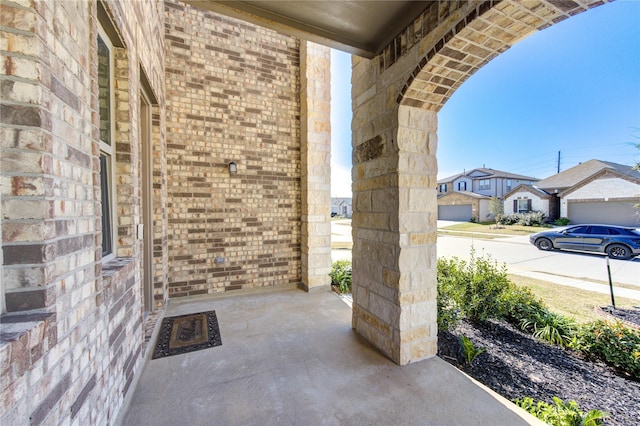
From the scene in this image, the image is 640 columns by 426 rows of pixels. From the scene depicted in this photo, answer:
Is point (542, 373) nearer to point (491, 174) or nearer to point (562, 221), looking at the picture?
point (562, 221)

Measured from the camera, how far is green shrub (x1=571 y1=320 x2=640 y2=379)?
2443 mm

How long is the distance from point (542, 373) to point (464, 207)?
2568 centimetres

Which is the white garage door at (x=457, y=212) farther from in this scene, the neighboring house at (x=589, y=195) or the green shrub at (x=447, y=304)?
the green shrub at (x=447, y=304)

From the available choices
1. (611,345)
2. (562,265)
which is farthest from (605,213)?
(611,345)

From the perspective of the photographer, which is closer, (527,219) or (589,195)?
(589,195)

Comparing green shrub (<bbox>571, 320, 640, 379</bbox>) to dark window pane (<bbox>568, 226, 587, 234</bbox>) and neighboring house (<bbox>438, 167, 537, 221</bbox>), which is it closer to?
dark window pane (<bbox>568, 226, 587, 234</bbox>)

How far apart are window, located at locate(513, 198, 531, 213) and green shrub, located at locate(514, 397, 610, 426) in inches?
930

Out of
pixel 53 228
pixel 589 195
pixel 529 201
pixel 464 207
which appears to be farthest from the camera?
pixel 464 207

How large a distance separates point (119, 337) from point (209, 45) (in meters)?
4.28

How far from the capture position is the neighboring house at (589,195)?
48.7 ft

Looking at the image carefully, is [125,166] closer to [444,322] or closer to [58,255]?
[58,255]

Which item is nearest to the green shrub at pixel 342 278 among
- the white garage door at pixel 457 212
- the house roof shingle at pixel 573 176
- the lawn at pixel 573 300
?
the lawn at pixel 573 300

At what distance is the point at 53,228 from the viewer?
1.03 m

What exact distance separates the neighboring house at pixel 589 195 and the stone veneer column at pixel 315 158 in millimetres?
16548
